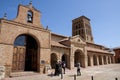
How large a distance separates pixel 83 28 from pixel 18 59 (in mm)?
42498

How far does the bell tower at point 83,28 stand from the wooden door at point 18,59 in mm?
39833

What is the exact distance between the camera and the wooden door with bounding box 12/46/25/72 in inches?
599

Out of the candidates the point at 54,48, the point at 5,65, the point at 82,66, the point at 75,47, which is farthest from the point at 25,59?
the point at 82,66

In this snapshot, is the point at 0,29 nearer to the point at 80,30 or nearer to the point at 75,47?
the point at 75,47

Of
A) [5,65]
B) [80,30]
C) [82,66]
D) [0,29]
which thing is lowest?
[82,66]

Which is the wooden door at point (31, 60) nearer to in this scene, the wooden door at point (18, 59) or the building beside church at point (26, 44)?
the building beside church at point (26, 44)

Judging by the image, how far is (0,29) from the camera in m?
13.6

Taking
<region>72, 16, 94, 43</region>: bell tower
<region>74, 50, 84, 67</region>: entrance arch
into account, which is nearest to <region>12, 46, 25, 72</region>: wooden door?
<region>74, 50, 84, 67</region>: entrance arch

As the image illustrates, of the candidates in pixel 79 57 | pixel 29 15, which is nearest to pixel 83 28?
pixel 79 57

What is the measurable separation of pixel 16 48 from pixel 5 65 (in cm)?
301

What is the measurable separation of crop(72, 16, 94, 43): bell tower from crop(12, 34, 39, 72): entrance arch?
38.1m

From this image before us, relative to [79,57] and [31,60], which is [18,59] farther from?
[79,57]

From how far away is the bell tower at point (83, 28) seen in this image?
5394 cm

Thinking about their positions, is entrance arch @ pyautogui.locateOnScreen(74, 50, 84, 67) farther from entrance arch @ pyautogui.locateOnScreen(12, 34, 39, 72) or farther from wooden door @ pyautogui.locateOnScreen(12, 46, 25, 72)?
wooden door @ pyautogui.locateOnScreen(12, 46, 25, 72)
